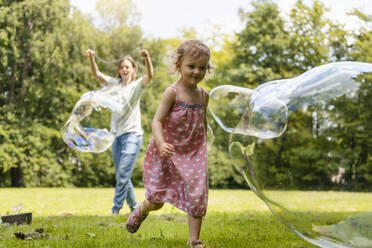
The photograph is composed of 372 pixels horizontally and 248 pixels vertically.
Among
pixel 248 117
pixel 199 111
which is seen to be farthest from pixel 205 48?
pixel 248 117

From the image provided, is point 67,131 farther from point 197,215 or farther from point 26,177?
point 26,177

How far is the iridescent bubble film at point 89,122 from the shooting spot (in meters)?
5.33

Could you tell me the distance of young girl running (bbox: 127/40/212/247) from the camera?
3.00 metres

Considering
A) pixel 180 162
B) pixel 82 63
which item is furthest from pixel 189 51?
pixel 82 63

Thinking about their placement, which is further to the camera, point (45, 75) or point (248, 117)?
point (45, 75)

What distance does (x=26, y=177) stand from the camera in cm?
1784

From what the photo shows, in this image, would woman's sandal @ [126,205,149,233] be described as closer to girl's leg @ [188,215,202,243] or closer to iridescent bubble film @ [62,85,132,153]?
girl's leg @ [188,215,202,243]

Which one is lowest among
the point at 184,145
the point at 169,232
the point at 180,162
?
the point at 169,232

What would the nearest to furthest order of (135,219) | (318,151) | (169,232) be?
(318,151) → (135,219) → (169,232)

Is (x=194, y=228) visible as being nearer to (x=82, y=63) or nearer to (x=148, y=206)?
(x=148, y=206)

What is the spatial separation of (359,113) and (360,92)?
0.11m

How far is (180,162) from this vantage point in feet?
10.1

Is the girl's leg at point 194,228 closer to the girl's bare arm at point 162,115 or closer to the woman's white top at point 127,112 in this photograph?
the girl's bare arm at point 162,115

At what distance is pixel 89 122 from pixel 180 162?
282 cm
